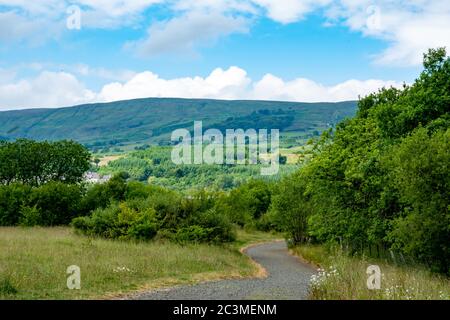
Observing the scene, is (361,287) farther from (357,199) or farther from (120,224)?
(120,224)

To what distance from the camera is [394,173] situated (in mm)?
28172

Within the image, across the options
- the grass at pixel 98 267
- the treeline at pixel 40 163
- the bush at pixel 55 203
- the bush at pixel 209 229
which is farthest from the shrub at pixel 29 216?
the treeline at pixel 40 163

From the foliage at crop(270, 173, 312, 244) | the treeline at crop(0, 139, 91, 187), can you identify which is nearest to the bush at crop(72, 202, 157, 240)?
the foliage at crop(270, 173, 312, 244)

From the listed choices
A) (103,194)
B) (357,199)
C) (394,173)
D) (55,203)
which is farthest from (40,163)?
(394,173)

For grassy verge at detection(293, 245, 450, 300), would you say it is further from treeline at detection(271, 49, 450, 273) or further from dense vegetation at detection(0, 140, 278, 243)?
dense vegetation at detection(0, 140, 278, 243)

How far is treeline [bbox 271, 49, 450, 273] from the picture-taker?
23984mm

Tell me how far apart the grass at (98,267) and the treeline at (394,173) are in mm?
8992

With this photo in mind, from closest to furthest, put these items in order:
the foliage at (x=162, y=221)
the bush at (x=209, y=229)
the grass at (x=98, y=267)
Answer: the grass at (x=98, y=267)
the foliage at (x=162, y=221)
the bush at (x=209, y=229)

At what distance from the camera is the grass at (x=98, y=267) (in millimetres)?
17328

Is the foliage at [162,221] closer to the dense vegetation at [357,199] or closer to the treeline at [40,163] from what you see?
the dense vegetation at [357,199]

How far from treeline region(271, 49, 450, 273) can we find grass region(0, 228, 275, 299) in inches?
354
